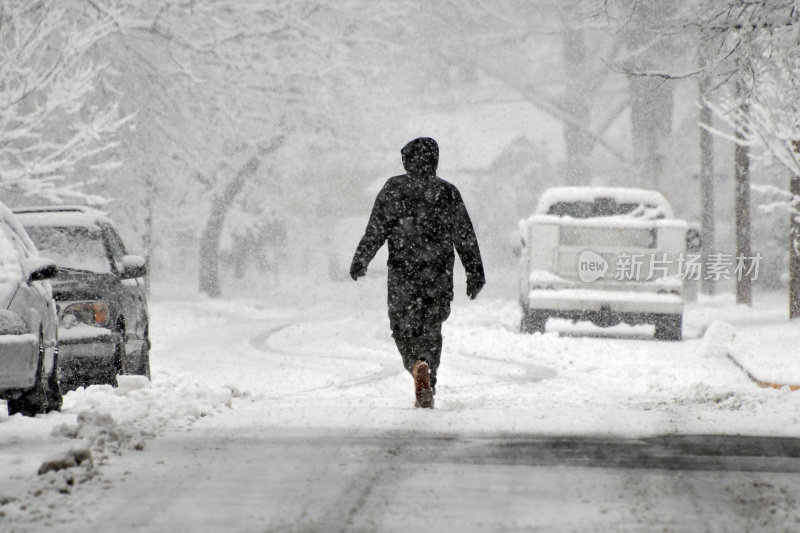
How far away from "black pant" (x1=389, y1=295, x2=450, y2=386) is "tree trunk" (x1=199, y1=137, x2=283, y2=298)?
2270cm

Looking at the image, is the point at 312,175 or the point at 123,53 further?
the point at 312,175

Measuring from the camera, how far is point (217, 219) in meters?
32.9

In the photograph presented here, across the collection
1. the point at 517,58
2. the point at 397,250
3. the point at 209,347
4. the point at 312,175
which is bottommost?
the point at 209,347

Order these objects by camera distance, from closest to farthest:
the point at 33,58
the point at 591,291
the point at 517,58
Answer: the point at 591,291 < the point at 33,58 < the point at 517,58

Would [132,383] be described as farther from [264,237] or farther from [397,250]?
[264,237]

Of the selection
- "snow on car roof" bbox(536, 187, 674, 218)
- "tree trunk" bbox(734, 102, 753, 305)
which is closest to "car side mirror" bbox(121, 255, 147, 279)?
"snow on car roof" bbox(536, 187, 674, 218)

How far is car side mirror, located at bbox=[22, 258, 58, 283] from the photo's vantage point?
7672 mm

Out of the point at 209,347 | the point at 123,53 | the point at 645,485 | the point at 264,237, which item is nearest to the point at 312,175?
the point at 264,237

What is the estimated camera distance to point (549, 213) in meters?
16.7

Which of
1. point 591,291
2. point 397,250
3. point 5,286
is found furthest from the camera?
point 591,291

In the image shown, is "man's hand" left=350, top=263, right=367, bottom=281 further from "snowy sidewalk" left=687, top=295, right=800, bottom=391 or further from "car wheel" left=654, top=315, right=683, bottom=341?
"car wheel" left=654, top=315, right=683, bottom=341

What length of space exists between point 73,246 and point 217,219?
22.7 meters

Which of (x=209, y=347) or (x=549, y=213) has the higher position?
(x=549, y=213)

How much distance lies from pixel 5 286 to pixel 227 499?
3.48 m
